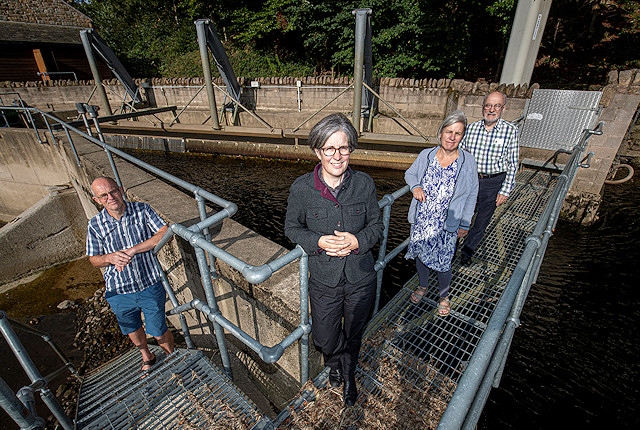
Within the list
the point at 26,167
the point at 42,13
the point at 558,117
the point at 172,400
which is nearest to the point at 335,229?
the point at 172,400

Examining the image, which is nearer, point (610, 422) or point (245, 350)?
point (245, 350)

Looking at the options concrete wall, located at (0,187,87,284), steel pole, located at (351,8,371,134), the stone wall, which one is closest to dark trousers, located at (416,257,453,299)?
steel pole, located at (351,8,371,134)

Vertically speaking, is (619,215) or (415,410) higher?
(415,410)

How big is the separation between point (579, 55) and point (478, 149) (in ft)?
56.7

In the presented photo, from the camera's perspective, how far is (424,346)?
2.35m

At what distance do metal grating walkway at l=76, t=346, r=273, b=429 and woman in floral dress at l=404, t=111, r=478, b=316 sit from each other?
1765 millimetres

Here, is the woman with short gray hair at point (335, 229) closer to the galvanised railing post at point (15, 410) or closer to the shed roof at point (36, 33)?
the galvanised railing post at point (15, 410)

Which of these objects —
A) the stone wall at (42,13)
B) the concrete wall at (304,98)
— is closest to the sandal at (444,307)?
the concrete wall at (304,98)

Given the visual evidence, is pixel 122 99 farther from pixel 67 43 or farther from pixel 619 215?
pixel 619 215

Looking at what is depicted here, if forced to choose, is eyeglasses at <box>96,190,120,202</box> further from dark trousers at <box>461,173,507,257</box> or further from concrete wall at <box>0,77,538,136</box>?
concrete wall at <box>0,77,538,136</box>

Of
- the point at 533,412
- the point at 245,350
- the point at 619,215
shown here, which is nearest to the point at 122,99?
the point at 245,350

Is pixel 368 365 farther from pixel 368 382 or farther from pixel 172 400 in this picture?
pixel 172 400

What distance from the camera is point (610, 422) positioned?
321 centimetres

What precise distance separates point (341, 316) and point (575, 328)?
417 centimetres
